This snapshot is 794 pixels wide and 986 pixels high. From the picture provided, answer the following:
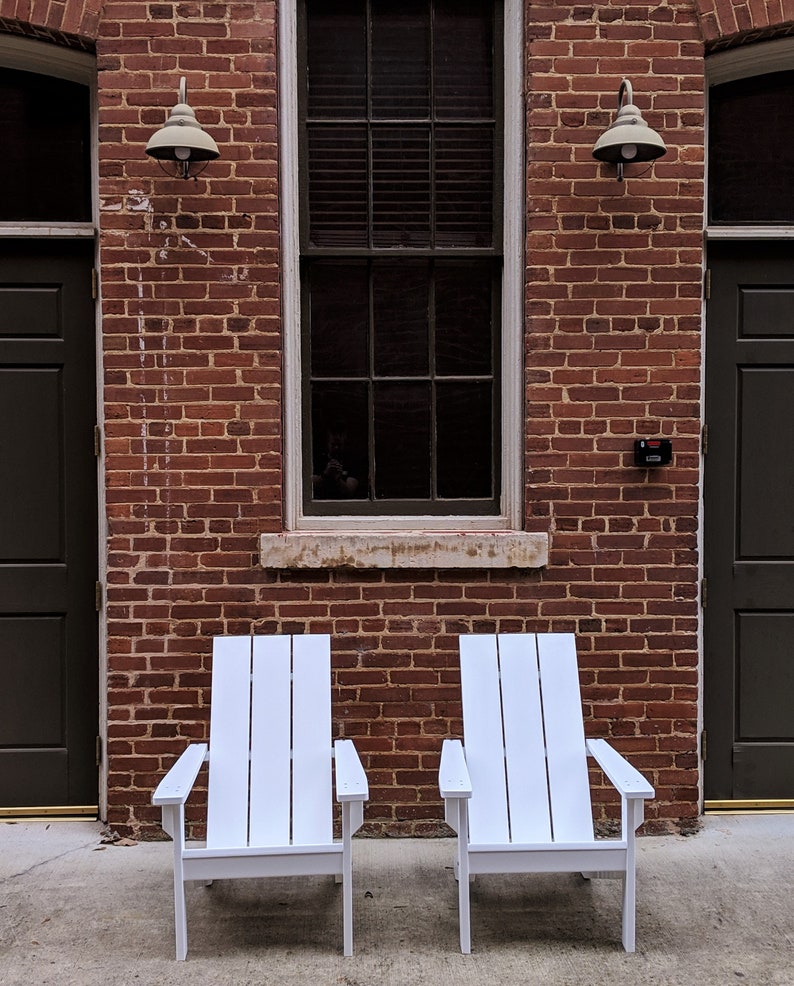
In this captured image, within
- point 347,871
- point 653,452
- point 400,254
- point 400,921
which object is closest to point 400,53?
point 400,254

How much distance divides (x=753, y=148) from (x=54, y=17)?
3334 mm

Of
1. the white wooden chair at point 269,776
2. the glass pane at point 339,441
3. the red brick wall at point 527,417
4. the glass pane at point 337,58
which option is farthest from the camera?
the glass pane at point 339,441

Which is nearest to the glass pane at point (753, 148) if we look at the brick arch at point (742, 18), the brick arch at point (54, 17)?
the brick arch at point (742, 18)

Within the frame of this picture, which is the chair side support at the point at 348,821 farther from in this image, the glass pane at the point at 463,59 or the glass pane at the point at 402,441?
the glass pane at the point at 463,59

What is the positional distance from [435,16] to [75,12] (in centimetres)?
165

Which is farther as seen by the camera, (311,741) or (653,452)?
(653,452)

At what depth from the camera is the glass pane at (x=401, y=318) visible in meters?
4.25

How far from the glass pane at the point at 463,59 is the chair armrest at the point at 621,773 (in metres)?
2.96

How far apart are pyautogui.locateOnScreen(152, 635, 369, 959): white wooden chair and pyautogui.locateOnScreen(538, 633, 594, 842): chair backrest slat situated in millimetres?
790

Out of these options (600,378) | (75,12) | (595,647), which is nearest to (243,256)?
(75,12)

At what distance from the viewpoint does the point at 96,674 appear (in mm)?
4320

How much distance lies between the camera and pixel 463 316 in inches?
168

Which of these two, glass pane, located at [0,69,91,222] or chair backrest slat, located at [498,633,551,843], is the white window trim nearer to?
chair backrest slat, located at [498,633,551,843]

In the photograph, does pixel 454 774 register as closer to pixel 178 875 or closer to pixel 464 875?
pixel 464 875
